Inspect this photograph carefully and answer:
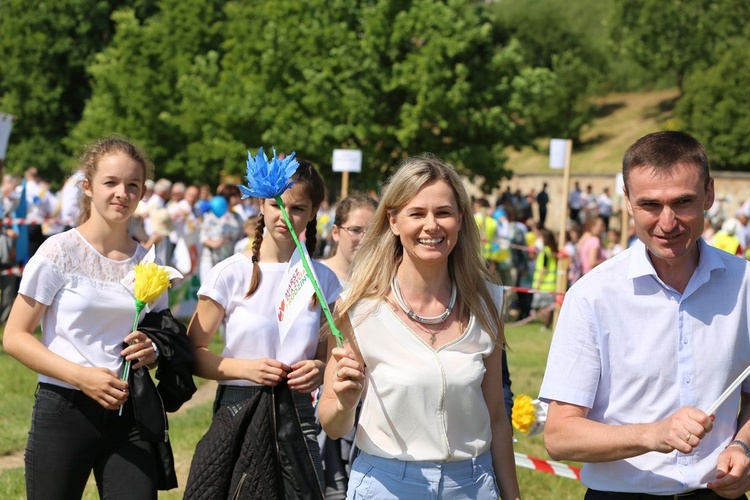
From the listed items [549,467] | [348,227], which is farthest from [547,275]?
[348,227]

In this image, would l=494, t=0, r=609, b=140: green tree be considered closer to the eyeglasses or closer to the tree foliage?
the tree foliage

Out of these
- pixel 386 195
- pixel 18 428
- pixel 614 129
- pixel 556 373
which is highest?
pixel 614 129

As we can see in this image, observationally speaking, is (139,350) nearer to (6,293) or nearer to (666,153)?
(666,153)

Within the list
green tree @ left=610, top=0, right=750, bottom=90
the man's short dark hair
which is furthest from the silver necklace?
green tree @ left=610, top=0, right=750, bottom=90

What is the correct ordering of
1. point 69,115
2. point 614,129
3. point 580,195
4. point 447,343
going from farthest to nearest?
point 614,129, point 69,115, point 580,195, point 447,343

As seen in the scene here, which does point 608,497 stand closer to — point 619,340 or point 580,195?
point 619,340

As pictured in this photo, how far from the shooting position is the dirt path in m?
7.61

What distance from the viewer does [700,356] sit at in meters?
3.16

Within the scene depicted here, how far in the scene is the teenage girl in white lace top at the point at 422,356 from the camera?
11.2ft

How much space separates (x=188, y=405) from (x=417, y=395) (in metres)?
7.00

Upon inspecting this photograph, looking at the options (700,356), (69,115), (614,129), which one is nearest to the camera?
(700,356)

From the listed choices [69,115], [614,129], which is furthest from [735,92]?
[69,115]

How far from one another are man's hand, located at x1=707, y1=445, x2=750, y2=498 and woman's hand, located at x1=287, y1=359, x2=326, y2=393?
1.75 metres

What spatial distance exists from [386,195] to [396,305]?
15.7 inches
